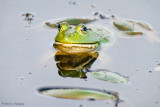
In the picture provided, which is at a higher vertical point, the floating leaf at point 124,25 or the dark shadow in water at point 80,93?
the floating leaf at point 124,25

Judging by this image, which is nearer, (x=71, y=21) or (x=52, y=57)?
(x=52, y=57)

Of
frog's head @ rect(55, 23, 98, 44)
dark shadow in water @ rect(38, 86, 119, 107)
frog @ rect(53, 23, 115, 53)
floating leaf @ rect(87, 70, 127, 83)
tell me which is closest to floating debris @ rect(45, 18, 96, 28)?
frog @ rect(53, 23, 115, 53)

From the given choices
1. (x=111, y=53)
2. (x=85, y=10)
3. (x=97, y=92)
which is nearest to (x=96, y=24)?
(x=85, y=10)

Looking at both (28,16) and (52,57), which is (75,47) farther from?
(28,16)

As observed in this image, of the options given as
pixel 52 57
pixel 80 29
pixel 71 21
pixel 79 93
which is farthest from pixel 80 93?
pixel 71 21

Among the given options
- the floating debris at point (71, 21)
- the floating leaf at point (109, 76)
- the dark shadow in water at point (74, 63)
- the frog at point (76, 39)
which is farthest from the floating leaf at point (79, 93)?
the floating debris at point (71, 21)

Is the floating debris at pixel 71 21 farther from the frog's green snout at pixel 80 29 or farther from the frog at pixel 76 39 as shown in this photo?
the frog's green snout at pixel 80 29

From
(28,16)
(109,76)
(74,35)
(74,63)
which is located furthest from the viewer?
(28,16)
